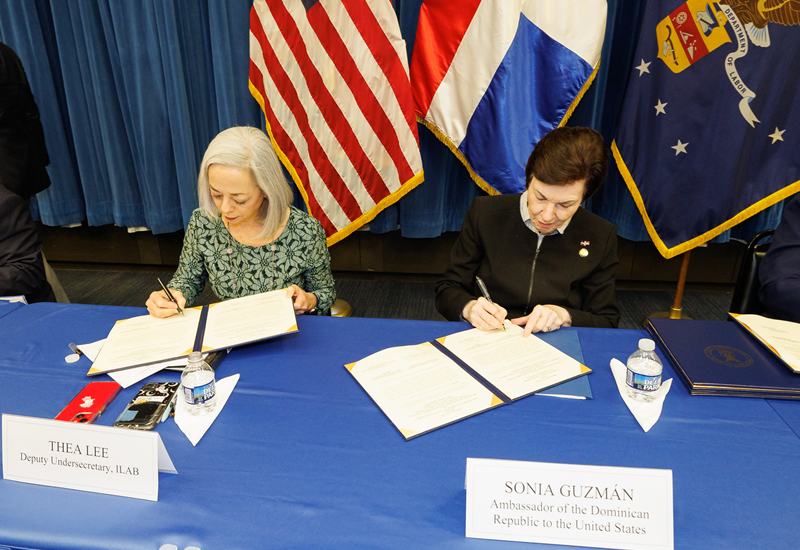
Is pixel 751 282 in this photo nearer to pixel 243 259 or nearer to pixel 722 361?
pixel 722 361

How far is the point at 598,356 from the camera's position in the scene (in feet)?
3.69

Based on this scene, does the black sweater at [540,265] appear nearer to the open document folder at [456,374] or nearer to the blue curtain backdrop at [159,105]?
the open document folder at [456,374]

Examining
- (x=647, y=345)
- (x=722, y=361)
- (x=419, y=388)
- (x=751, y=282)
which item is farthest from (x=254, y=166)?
(x=751, y=282)

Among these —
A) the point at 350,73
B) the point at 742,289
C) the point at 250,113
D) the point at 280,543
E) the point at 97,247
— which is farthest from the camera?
the point at 97,247

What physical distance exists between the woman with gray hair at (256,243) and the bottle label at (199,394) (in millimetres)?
520

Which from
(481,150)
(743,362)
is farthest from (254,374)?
(481,150)

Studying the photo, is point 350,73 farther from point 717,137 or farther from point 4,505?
point 4,505

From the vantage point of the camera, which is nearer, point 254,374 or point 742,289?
point 254,374

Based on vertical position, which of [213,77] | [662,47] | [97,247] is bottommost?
[97,247]

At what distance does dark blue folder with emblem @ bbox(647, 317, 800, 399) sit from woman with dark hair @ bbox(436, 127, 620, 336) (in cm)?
25

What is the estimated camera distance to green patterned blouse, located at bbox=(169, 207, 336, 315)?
1.57 meters

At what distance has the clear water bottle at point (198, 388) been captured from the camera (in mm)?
915

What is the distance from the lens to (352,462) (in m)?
0.81

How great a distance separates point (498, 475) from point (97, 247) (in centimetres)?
385
